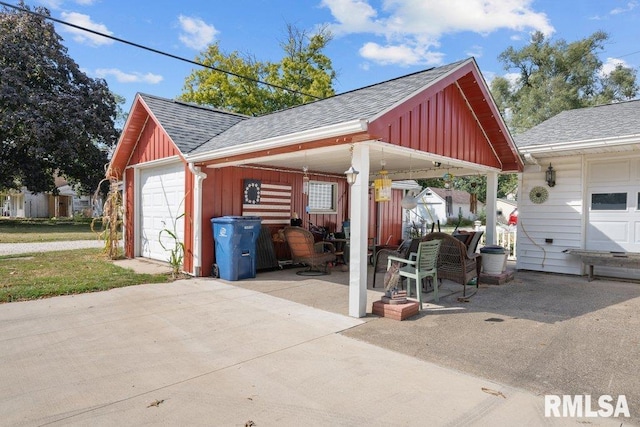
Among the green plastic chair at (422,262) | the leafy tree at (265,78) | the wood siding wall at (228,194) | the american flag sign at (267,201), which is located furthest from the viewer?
the leafy tree at (265,78)

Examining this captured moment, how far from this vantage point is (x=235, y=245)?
6980 mm

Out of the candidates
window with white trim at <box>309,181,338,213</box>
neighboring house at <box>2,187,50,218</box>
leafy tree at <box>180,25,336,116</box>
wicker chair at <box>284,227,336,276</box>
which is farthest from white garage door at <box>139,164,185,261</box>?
neighboring house at <box>2,187,50,218</box>

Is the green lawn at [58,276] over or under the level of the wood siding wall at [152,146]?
under

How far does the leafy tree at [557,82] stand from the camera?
1099 inches

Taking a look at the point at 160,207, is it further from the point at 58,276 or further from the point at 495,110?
the point at 495,110

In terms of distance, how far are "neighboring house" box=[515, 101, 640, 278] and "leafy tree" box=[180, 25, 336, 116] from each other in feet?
58.9

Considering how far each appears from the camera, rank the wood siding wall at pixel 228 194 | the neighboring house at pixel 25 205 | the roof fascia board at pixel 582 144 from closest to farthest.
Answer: the roof fascia board at pixel 582 144, the wood siding wall at pixel 228 194, the neighboring house at pixel 25 205

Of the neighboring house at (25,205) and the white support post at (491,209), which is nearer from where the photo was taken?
the white support post at (491,209)

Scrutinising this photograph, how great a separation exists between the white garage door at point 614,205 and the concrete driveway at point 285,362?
8.67 ft

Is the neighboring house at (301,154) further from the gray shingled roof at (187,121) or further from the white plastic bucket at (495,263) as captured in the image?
the white plastic bucket at (495,263)

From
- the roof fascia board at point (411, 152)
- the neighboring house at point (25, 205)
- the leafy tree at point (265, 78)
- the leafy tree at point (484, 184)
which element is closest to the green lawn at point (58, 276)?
the roof fascia board at point (411, 152)

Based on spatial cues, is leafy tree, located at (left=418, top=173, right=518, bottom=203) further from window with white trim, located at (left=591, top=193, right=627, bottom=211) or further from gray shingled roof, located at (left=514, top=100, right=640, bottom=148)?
window with white trim, located at (left=591, top=193, right=627, bottom=211)

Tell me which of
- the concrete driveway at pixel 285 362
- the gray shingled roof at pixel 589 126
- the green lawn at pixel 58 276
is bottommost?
the concrete driveway at pixel 285 362

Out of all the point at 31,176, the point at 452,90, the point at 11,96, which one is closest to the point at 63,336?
the point at 452,90
